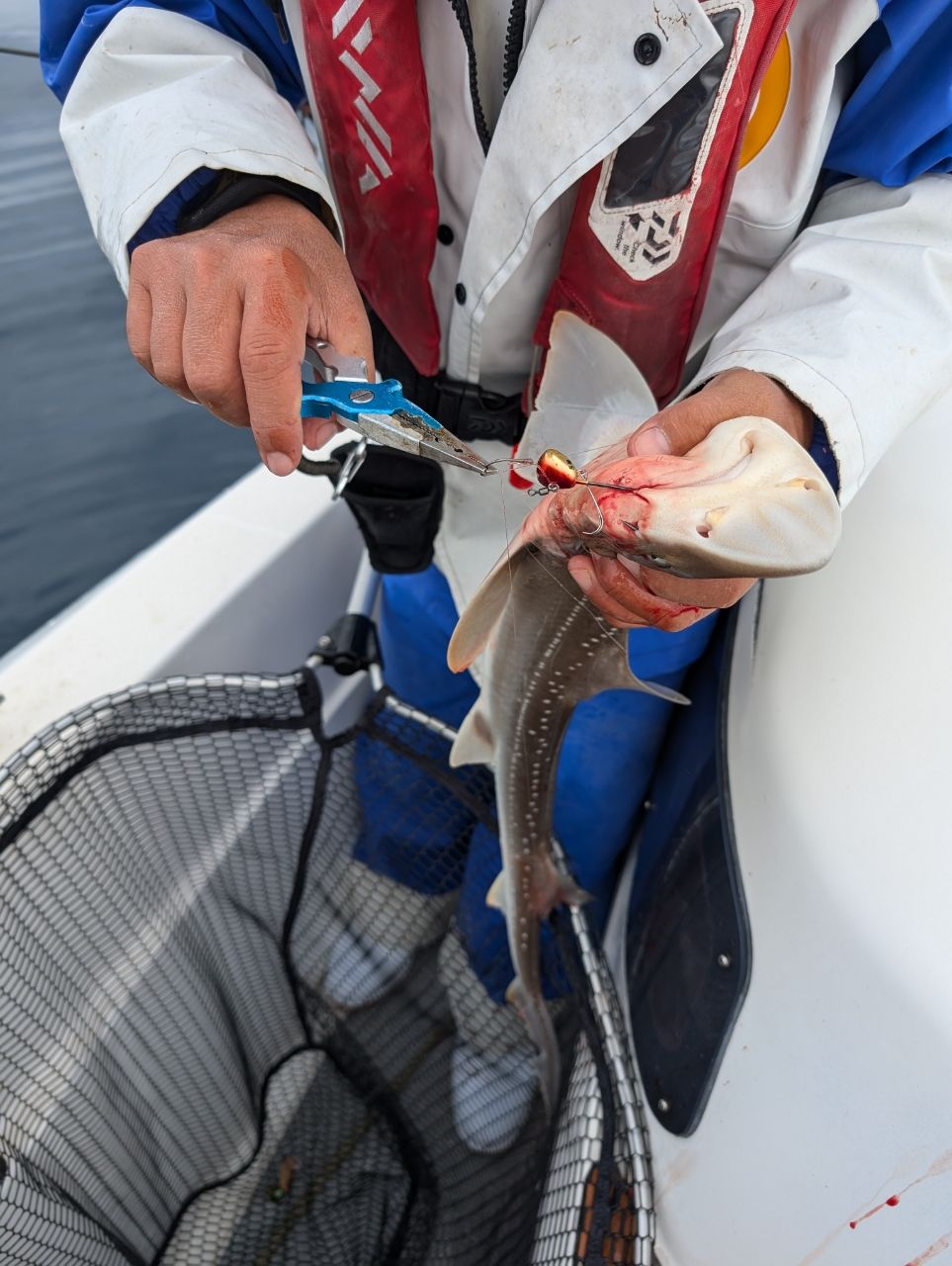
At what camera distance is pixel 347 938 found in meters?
1.98

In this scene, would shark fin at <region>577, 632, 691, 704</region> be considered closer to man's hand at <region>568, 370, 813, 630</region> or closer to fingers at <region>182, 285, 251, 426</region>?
man's hand at <region>568, 370, 813, 630</region>

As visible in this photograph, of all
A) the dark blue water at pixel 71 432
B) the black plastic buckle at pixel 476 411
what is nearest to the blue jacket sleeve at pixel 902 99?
the black plastic buckle at pixel 476 411

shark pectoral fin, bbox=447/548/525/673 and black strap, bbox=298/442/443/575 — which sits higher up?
shark pectoral fin, bbox=447/548/525/673

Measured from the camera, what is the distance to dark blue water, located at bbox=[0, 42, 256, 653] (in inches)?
120

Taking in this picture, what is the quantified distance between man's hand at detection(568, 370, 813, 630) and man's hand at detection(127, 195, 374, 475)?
385mm

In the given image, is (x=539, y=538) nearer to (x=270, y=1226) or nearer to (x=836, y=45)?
(x=836, y=45)

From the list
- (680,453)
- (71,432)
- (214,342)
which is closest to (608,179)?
(680,453)

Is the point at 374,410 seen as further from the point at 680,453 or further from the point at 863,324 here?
the point at 863,324

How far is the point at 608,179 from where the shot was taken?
3.92 ft

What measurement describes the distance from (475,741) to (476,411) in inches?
23.1

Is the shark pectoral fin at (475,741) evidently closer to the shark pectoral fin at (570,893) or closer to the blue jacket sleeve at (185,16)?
the shark pectoral fin at (570,893)

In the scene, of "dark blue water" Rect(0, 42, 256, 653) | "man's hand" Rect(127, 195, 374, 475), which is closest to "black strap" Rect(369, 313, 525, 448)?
"man's hand" Rect(127, 195, 374, 475)

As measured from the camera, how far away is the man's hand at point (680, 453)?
0.95 m

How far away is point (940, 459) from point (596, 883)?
1.16 metres
